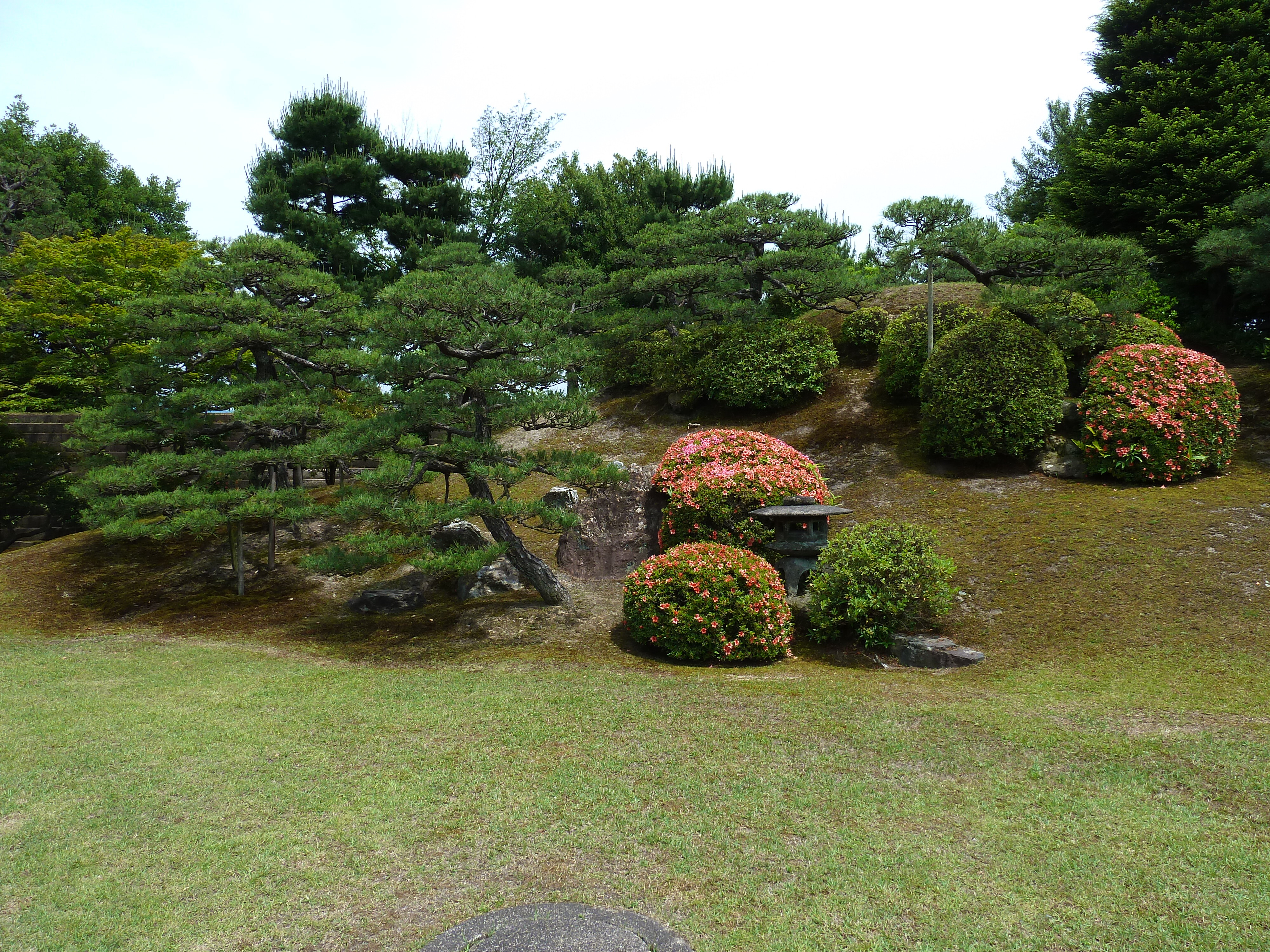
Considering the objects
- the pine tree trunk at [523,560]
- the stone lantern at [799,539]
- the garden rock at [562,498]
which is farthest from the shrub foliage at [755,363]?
the pine tree trunk at [523,560]

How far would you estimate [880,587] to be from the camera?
6.86 m

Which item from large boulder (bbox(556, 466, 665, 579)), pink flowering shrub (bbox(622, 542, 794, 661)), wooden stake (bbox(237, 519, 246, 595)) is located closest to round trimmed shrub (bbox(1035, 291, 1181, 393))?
large boulder (bbox(556, 466, 665, 579))

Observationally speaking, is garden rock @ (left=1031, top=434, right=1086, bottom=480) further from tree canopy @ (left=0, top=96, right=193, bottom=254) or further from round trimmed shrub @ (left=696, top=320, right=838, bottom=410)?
tree canopy @ (left=0, top=96, right=193, bottom=254)

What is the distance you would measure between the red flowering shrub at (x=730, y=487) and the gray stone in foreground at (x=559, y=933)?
555cm

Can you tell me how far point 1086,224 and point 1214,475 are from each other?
792 cm

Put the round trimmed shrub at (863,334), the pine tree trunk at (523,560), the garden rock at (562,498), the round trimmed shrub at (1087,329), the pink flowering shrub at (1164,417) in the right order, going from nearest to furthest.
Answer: the pine tree trunk at (523,560) < the pink flowering shrub at (1164,417) < the garden rock at (562,498) < the round trimmed shrub at (1087,329) < the round trimmed shrub at (863,334)

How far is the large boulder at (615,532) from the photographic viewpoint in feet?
31.5

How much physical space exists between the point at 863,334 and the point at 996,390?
5.08 m

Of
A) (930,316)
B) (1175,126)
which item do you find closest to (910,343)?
(930,316)

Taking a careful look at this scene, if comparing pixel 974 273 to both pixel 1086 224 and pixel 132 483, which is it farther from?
pixel 132 483

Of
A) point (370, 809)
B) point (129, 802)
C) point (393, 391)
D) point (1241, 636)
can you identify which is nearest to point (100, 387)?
point (393, 391)

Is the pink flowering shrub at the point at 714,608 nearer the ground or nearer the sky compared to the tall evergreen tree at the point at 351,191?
nearer the ground

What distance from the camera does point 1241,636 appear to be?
6.05 m

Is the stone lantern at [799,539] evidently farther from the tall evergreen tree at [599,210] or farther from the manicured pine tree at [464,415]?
the tall evergreen tree at [599,210]
